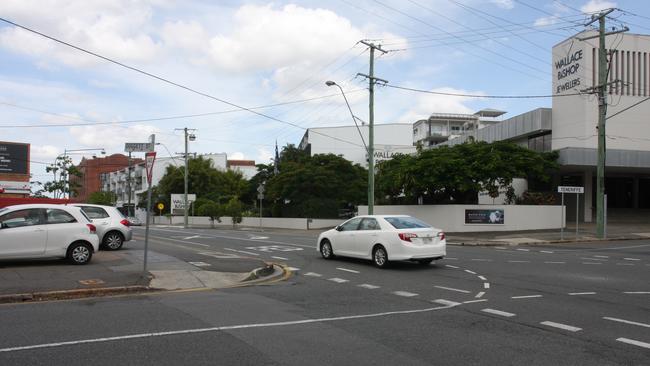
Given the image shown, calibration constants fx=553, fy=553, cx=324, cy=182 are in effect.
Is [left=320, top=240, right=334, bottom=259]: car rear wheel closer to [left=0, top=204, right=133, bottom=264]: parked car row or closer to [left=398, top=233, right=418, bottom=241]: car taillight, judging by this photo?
[left=398, top=233, right=418, bottom=241]: car taillight

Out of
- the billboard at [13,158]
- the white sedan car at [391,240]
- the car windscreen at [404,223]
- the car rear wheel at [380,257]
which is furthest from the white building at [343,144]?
the car rear wheel at [380,257]

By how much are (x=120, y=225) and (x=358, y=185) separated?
29.5 m

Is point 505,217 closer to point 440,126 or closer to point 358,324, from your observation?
point 358,324

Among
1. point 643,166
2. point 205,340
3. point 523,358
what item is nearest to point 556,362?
point 523,358

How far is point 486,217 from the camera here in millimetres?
32812

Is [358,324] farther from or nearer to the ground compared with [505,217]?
nearer to the ground

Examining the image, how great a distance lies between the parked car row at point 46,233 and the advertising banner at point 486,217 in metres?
23.8

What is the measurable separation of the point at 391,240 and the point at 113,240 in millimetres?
9902

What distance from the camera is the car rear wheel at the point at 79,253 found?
13492 millimetres

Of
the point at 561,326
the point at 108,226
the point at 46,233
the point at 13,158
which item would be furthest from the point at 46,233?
the point at 13,158

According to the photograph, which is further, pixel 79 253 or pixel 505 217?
pixel 505 217

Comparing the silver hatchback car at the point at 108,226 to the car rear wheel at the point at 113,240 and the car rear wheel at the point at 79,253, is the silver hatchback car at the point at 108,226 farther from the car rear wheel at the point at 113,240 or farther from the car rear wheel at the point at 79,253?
the car rear wheel at the point at 79,253

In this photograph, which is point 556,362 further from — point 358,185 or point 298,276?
point 358,185

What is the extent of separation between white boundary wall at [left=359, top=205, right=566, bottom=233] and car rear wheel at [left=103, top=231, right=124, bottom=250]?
65.2ft
